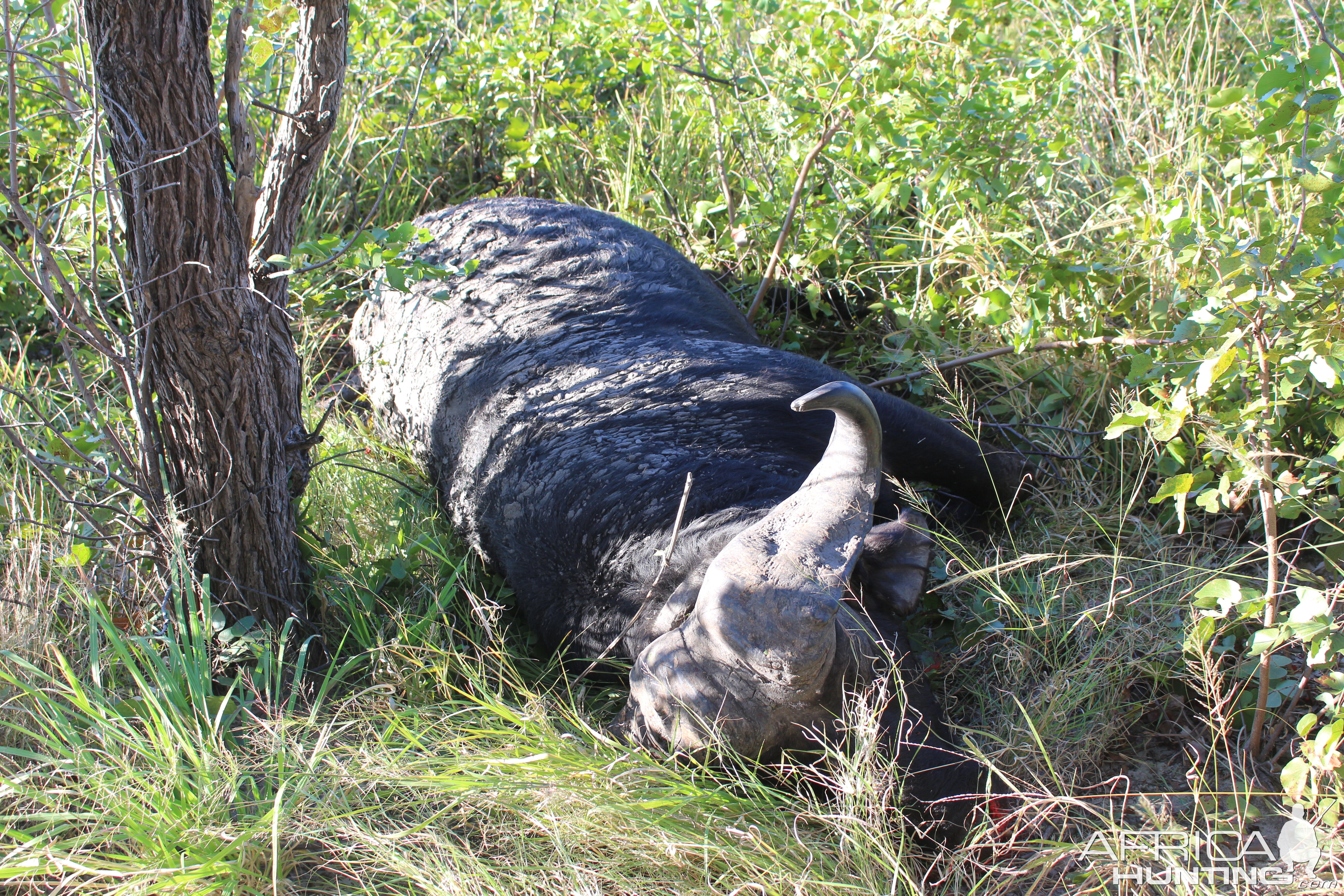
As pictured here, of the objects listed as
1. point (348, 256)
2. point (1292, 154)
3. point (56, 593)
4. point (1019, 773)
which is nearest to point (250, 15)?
point (348, 256)

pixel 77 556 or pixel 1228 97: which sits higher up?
pixel 1228 97

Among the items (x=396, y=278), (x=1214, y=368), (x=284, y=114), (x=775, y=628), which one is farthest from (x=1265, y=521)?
(x=284, y=114)

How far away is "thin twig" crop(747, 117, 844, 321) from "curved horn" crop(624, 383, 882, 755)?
209 centimetres

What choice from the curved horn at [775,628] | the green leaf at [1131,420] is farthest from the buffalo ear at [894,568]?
the green leaf at [1131,420]

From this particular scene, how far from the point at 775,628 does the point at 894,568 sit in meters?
0.59

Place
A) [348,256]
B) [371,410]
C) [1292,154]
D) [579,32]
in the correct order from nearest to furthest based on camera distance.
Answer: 1. [1292,154]
2. [348,256]
3. [371,410]
4. [579,32]

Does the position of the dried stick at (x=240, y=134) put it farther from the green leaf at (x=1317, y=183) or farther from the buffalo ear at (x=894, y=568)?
the green leaf at (x=1317, y=183)

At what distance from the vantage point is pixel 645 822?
2148mm

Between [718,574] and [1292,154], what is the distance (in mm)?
1686

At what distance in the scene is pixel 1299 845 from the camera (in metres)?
2.08

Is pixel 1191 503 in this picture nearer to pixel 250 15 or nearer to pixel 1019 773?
pixel 1019 773

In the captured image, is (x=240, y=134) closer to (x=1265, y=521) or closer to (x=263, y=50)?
(x=263, y=50)

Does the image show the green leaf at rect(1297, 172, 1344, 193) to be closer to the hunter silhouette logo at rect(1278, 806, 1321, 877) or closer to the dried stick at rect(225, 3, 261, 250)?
the hunter silhouette logo at rect(1278, 806, 1321, 877)

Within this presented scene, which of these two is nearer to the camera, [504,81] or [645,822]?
[645,822]
